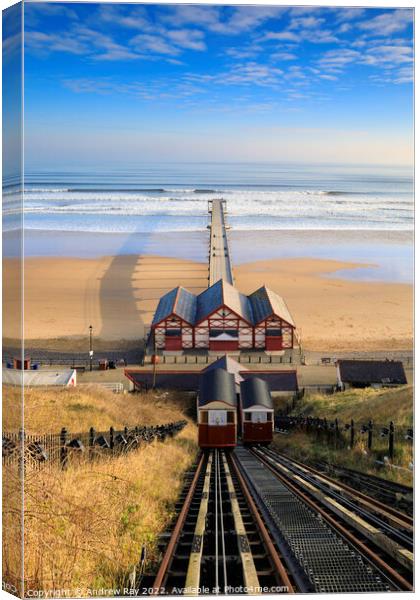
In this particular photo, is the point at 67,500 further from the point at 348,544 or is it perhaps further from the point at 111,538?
the point at 348,544

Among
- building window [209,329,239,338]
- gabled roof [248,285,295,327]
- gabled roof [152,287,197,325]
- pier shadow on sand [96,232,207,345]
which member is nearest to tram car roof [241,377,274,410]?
building window [209,329,239,338]

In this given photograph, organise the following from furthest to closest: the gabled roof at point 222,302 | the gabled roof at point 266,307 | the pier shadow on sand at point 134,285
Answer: the pier shadow on sand at point 134,285, the gabled roof at point 266,307, the gabled roof at point 222,302

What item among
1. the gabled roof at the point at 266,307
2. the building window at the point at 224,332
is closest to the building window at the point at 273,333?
the gabled roof at the point at 266,307

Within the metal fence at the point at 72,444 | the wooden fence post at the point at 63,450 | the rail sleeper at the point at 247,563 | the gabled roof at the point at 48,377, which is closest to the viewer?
the rail sleeper at the point at 247,563

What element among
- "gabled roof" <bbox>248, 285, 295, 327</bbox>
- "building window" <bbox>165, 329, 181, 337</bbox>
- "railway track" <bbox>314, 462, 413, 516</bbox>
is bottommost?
"railway track" <bbox>314, 462, 413, 516</bbox>

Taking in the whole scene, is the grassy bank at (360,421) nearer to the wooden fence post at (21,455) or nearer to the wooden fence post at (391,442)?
the wooden fence post at (391,442)

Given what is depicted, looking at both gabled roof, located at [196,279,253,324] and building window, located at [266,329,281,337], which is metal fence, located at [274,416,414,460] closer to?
building window, located at [266,329,281,337]
